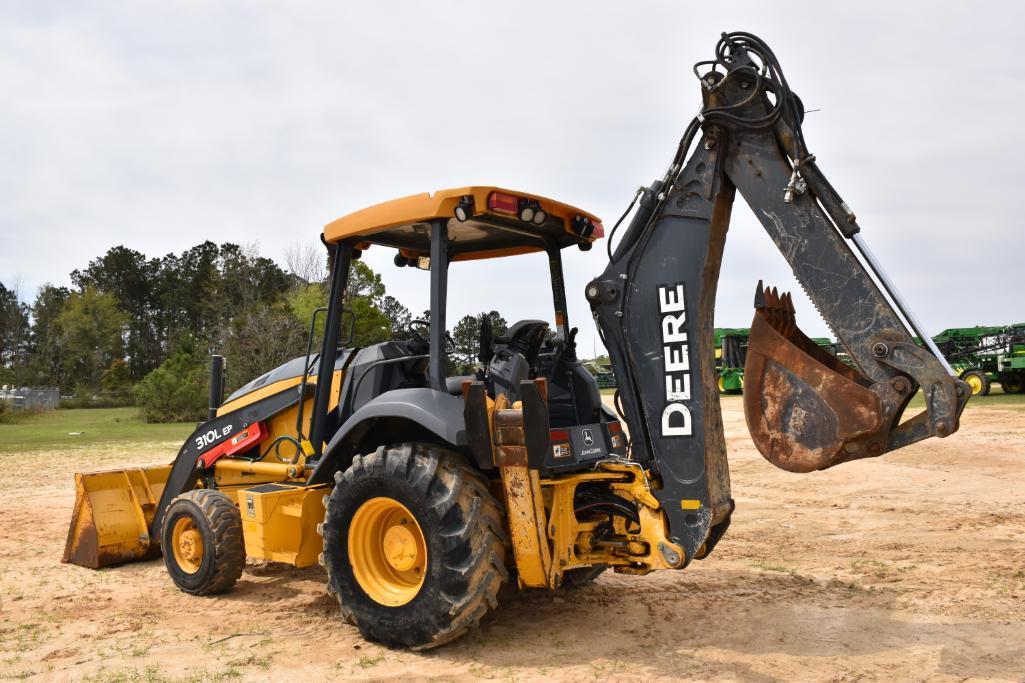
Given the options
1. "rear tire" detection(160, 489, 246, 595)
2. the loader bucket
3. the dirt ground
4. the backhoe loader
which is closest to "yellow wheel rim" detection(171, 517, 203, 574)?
"rear tire" detection(160, 489, 246, 595)

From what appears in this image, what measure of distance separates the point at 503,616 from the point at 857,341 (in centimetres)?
283

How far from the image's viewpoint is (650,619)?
5.36m

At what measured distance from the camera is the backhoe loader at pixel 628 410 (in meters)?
4.31

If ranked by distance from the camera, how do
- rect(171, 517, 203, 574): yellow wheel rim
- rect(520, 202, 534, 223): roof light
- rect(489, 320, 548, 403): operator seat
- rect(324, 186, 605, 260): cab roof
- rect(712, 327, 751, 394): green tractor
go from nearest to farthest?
1. rect(489, 320, 548, 403): operator seat
2. rect(324, 186, 605, 260): cab roof
3. rect(520, 202, 534, 223): roof light
4. rect(171, 517, 203, 574): yellow wheel rim
5. rect(712, 327, 751, 394): green tractor

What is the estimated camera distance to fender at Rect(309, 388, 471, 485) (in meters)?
4.65

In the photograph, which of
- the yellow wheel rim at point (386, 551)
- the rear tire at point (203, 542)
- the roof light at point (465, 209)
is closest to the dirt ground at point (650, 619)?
the rear tire at point (203, 542)

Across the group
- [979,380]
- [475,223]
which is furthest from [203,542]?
[979,380]

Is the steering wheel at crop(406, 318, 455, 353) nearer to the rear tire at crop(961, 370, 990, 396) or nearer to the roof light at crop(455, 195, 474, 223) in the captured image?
the roof light at crop(455, 195, 474, 223)

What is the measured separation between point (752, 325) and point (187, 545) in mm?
4457

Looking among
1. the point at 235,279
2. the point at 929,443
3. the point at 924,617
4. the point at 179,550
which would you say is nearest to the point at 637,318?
the point at 924,617

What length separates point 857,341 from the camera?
4.27 m

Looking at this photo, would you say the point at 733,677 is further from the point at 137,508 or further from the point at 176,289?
the point at 176,289

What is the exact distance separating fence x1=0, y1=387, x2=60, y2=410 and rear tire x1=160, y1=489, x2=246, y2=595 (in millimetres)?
39891

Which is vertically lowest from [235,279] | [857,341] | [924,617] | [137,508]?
[924,617]
